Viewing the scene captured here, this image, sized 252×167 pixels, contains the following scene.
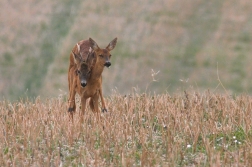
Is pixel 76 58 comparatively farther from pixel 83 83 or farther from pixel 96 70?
pixel 83 83

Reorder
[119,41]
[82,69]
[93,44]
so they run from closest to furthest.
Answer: [82,69]
[93,44]
[119,41]

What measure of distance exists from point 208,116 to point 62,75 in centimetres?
2237

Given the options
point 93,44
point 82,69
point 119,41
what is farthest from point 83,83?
point 119,41

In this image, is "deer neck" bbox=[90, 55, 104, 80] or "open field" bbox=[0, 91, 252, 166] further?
"deer neck" bbox=[90, 55, 104, 80]

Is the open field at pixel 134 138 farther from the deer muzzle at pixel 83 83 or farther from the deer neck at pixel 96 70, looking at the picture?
the deer neck at pixel 96 70

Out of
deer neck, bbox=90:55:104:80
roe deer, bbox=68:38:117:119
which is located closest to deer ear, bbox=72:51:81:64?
roe deer, bbox=68:38:117:119

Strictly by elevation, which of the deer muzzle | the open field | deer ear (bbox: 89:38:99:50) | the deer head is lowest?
the open field

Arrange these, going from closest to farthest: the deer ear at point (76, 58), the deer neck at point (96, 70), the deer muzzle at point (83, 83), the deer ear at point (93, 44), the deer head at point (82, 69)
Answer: the deer muzzle at point (83, 83), the deer head at point (82, 69), the deer ear at point (76, 58), the deer neck at point (96, 70), the deer ear at point (93, 44)

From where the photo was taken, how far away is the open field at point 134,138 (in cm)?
801

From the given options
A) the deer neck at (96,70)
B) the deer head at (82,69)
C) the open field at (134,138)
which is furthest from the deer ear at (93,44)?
the open field at (134,138)

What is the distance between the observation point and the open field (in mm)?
8008

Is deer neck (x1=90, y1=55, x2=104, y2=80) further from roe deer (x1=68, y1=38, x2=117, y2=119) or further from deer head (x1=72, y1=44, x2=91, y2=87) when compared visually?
deer head (x1=72, y1=44, x2=91, y2=87)

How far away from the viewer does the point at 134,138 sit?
9195 mm

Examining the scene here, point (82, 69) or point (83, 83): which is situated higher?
point (82, 69)
